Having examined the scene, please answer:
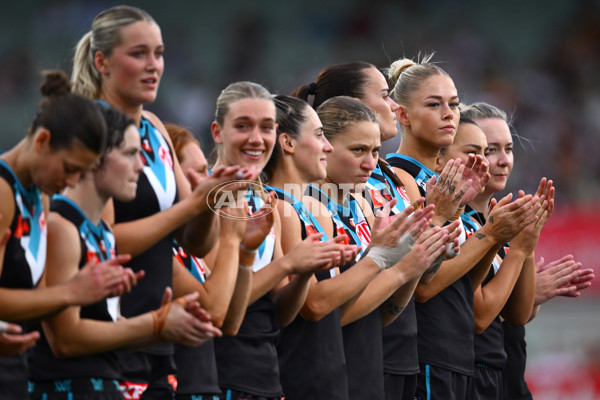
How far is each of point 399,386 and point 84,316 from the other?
6.89 ft

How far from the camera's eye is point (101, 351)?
10.9ft

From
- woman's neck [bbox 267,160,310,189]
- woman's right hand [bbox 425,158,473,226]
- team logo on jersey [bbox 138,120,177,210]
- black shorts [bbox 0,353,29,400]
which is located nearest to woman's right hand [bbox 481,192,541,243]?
woman's right hand [bbox 425,158,473,226]

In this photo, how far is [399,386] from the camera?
502 cm

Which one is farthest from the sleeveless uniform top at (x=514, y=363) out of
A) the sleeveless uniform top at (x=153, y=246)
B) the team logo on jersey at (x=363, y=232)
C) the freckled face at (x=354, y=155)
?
the sleeveless uniform top at (x=153, y=246)

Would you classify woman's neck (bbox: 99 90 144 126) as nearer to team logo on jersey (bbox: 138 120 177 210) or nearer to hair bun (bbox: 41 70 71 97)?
team logo on jersey (bbox: 138 120 177 210)

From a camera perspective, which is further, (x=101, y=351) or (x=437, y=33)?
(x=437, y=33)

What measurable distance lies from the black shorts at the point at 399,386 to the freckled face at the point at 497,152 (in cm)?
158

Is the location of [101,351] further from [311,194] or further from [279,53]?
[279,53]

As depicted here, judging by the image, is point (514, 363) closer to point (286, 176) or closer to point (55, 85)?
point (286, 176)

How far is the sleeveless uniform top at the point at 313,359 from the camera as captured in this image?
436cm

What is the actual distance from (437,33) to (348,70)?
10.2 metres

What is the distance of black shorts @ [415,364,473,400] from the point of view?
17.4 feet

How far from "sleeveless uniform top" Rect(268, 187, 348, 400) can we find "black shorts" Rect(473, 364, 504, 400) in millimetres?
1624

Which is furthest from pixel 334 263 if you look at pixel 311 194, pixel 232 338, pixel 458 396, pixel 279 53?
pixel 279 53
